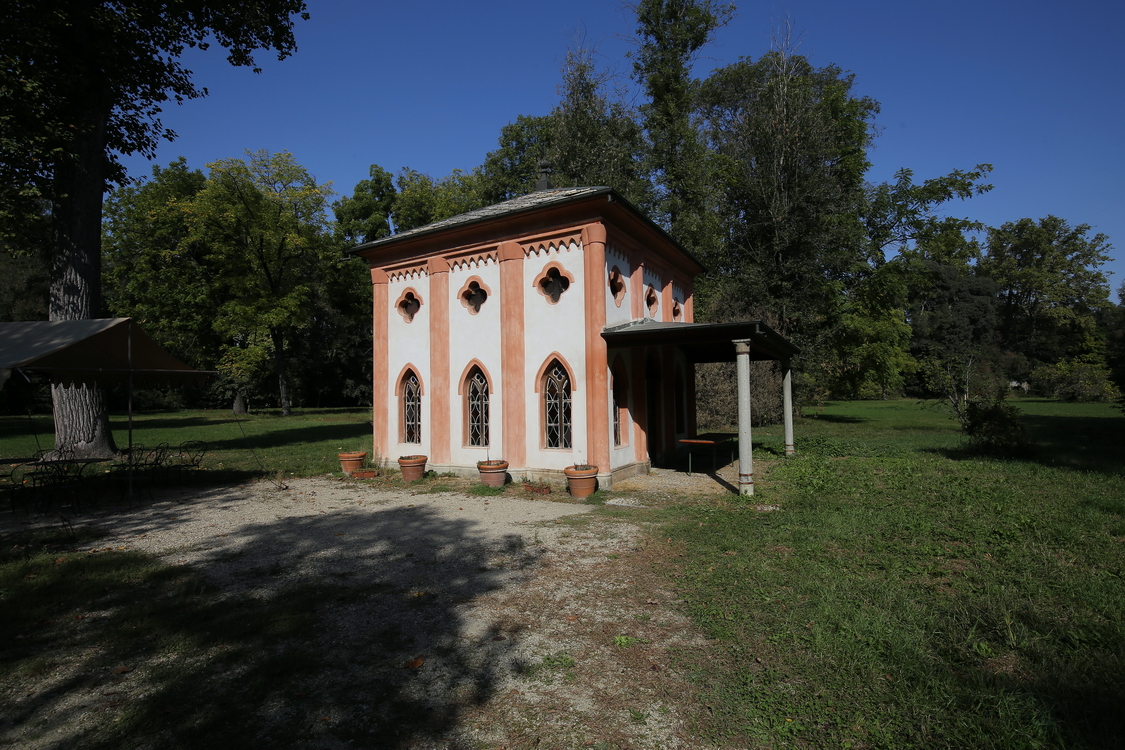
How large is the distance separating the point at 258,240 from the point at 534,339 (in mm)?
25488

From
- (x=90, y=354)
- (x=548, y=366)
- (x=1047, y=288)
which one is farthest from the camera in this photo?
(x=1047, y=288)

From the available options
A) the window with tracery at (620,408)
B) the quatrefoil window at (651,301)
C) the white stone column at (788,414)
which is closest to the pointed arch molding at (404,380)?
the window with tracery at (620,408)

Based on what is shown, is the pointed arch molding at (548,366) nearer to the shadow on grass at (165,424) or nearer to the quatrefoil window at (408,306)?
the quatrefoil window at (408,306)

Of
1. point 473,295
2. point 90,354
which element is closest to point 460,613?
point 473,295

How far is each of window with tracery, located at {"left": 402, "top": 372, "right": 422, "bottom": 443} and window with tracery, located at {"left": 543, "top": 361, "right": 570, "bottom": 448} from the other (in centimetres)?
361

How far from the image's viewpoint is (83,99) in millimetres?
13391

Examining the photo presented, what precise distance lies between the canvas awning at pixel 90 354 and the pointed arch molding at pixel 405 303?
4250 mm

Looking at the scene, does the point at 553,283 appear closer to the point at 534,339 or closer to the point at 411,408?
the point at 534,339

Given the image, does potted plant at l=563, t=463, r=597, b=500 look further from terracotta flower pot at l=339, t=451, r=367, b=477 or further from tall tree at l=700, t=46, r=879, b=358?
tall tree at l=700, t=46, r=879, b=358

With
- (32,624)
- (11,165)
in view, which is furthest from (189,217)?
(32,624)

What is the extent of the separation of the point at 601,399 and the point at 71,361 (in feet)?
29.9

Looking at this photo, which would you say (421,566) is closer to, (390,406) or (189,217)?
(390,406)

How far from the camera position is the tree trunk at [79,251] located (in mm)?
13664

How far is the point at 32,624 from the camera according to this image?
15.1ft
